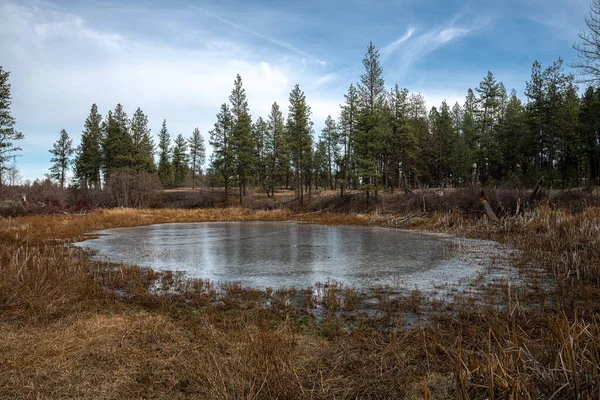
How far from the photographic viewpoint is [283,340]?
432 centimetres

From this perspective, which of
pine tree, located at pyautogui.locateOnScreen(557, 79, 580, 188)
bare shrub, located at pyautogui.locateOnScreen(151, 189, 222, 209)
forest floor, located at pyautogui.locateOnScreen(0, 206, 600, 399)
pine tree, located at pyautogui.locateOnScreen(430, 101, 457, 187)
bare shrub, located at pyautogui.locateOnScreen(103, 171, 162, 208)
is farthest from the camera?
pine tree, located at pyautogui.locateOnScreen(430, 101, 457, 187)

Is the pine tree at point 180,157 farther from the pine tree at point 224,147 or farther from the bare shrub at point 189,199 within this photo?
the pine tree at point 224,147

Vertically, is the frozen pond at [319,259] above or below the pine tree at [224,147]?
below

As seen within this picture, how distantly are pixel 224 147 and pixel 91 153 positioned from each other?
28.0 meters

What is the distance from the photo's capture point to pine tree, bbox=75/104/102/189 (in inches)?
2424

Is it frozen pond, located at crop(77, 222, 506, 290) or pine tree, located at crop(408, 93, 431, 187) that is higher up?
pine tree, located at crop(408, 93, 431, 187)

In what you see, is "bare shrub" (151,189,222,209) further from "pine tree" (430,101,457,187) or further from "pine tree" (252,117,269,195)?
"pine tree" (430,101,457,187)

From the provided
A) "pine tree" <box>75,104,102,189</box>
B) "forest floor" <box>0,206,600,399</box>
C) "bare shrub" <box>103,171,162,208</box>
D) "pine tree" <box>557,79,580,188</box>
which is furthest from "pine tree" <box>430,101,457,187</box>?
"pine tree" <box>75,104,102,189</box>

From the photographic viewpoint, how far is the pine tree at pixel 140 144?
58.0 m

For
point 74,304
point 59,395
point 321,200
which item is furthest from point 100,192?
point 59,395

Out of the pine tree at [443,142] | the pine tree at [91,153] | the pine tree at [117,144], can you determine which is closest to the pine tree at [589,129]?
the pine tree at [443,142]

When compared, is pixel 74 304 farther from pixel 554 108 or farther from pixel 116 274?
pixel 554 108

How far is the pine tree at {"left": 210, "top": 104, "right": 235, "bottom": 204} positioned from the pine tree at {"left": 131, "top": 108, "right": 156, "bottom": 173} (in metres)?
15.3

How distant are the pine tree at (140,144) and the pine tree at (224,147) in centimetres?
1530
